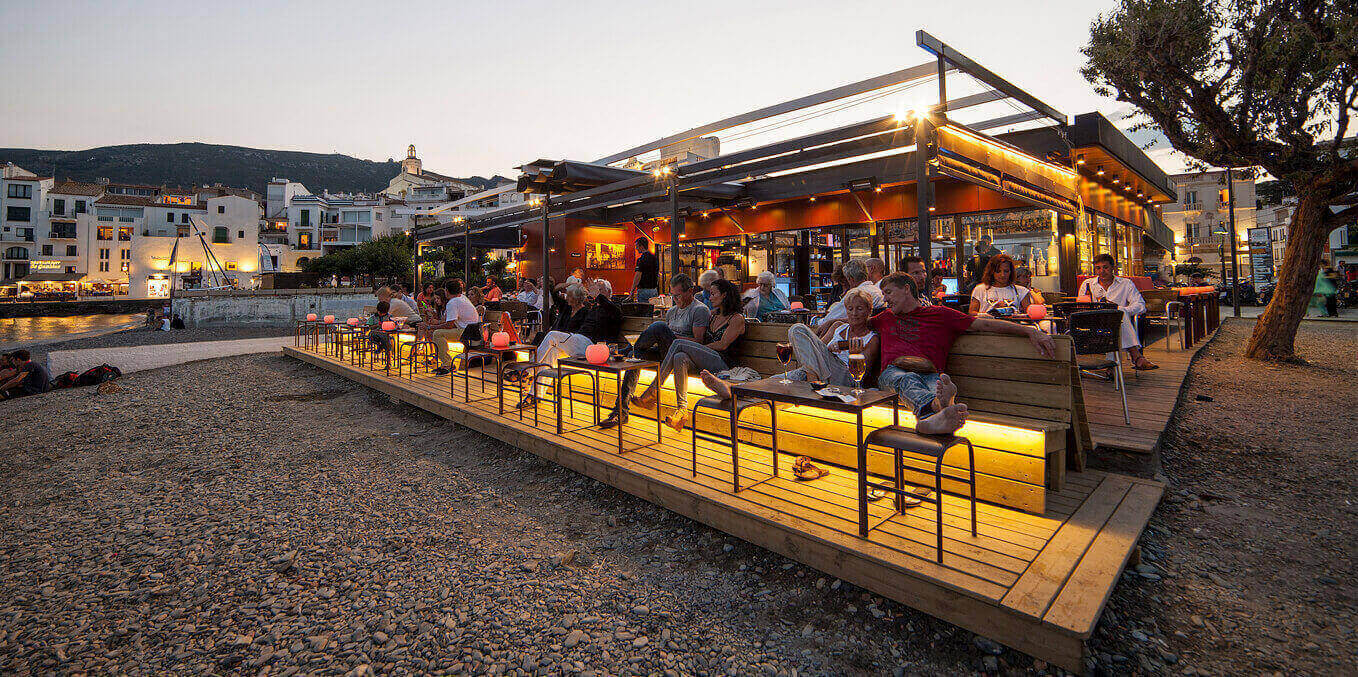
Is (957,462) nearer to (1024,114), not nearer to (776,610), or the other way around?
(776,610)

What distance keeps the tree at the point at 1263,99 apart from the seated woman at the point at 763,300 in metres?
6.15

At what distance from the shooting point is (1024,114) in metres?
9.66

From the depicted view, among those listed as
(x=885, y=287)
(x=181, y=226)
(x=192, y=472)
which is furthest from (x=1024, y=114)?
(x=181, y=226)

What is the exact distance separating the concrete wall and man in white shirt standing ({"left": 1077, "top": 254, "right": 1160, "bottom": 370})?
3018cm

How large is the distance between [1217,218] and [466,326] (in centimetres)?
6291

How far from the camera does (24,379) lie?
9.80 meters

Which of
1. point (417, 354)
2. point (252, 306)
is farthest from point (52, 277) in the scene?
point (417, 354)

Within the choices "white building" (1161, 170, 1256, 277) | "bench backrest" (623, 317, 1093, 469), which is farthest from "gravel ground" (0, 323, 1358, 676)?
"white building" (1161, 170, 1256, 277)

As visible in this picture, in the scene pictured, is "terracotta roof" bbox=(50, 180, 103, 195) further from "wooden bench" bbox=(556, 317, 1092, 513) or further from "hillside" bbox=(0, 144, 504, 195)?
"wooden bench" bbox=(556, 317, 1092, 513)

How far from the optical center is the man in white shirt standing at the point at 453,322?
25.8 ft

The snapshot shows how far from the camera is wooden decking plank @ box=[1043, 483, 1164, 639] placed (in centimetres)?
199

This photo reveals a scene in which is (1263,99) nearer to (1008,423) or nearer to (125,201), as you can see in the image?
(1008,423)

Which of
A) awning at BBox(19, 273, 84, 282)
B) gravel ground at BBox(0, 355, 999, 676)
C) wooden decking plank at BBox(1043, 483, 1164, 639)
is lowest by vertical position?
gravel ground at BBox(0, 355, 999, 676)

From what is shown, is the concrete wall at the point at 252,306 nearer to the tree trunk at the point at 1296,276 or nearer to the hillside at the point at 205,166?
the tree trunk at the point at 1296,276
